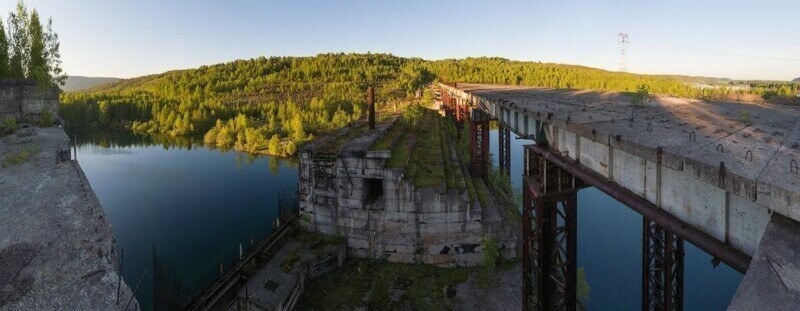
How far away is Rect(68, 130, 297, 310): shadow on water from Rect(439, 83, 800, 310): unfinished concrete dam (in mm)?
17647

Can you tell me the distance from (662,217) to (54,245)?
11814mm

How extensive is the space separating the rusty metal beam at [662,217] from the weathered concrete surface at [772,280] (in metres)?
1.10

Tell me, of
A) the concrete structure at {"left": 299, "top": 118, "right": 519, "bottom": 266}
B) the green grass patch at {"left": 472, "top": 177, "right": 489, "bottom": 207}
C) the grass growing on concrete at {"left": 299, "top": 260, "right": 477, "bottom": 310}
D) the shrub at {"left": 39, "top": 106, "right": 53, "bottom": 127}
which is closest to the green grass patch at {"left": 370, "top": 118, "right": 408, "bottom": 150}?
the concrete structure at {"left": 299, "top": 118, "right": 519, "bottom": 266}

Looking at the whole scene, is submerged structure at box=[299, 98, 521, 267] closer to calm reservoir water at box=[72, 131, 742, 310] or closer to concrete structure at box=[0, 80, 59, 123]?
calm reservoir water at box=[72, 131, 742, 310]

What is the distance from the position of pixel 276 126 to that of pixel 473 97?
62768 millimetres

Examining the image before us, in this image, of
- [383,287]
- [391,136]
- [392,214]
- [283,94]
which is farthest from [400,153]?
[283,94]

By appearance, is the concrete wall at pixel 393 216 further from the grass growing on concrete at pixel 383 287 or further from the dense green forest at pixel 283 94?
the dense green forest at pixel 283 94

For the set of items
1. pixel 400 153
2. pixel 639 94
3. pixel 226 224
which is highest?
pixel 639 94

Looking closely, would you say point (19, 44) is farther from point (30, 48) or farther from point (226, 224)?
point (226, 224)

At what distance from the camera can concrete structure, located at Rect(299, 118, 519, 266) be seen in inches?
809

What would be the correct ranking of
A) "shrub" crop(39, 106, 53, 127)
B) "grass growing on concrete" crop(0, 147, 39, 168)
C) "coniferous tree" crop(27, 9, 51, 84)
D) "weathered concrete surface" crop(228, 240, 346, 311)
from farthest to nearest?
"coniferous tree" crop(27, 9, 51, 84), "shrub" crop(39, 106, 53, 127), "weathered concrete surface" crop(228, 240, 346, 311), "grass growing on concrete" crop(0, 147, 39, 168)

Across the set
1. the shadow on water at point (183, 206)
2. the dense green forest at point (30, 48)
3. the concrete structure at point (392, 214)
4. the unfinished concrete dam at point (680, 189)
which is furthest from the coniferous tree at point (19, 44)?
the unfinished concrete dam at point (680, 189)

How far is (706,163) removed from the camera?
185 inches

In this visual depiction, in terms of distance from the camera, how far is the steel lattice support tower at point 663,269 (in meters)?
11.3
